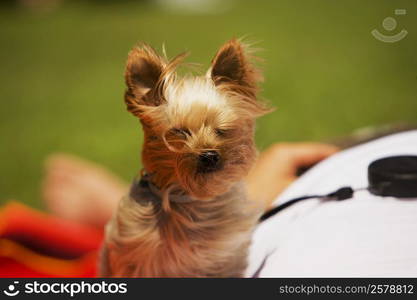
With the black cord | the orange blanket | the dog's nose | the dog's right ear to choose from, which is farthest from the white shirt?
the orange blanket

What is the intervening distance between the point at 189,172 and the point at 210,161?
1.9 inches

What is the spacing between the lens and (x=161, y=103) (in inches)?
43.3

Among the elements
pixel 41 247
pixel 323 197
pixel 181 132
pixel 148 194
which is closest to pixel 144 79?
pixel 181 132

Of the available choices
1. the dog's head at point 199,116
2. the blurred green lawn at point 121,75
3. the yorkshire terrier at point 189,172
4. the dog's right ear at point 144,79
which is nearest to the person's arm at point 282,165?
the blurred green lawn at point 121,75

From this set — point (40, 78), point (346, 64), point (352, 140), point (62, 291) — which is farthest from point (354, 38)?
point (40, 78)

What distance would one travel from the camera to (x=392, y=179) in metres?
1.19

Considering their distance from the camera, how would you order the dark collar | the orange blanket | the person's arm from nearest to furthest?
the dark collar, the person's arm, the orange blanket

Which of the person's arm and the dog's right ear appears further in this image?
the person's arm

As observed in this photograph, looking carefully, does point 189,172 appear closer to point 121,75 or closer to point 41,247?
point 121,75

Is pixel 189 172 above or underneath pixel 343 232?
above

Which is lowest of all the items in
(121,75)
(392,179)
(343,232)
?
(343,232)

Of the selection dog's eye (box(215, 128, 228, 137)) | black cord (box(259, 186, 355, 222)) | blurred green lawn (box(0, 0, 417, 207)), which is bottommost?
black cord (box(259, 186, 355, 222))

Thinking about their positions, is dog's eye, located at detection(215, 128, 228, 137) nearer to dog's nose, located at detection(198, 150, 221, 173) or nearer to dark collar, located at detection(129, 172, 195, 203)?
dog's nose, located at detection(198, 150, 221, 173)

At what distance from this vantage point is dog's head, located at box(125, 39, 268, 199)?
1.08 meters
